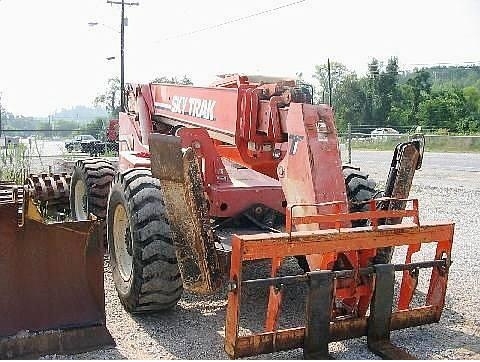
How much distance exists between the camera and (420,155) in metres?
5.17

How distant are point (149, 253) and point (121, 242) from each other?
3.16 ft

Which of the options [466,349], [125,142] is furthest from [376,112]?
[466,349]

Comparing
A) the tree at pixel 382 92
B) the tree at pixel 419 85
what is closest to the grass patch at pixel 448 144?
the tree at pixel 419 85

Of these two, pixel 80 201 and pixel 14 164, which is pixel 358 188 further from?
pixel 14 164

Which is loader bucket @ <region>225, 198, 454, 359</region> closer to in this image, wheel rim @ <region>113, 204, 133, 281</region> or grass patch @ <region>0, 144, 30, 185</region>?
wheel rim @ <region>113, 204, 133, 281</region>

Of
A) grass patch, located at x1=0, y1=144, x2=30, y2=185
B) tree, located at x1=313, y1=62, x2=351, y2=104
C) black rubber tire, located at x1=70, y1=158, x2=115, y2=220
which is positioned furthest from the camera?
tree, located at x1=313, y1=62, x2=351, y2=104

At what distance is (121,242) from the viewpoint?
5969 millimetres

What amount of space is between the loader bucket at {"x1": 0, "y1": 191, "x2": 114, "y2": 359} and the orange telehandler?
0.45 m

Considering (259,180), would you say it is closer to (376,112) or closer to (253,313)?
(253,313)

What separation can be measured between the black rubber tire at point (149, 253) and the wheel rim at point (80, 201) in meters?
2.85

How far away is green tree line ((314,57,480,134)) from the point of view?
50312mm

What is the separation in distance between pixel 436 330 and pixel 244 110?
8.07 ft

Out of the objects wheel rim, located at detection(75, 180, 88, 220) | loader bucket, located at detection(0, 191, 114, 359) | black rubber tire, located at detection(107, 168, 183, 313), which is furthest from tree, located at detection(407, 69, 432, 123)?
loader bucket, located at detection(0, 191, 114, 359)

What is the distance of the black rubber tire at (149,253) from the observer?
16.7ft
